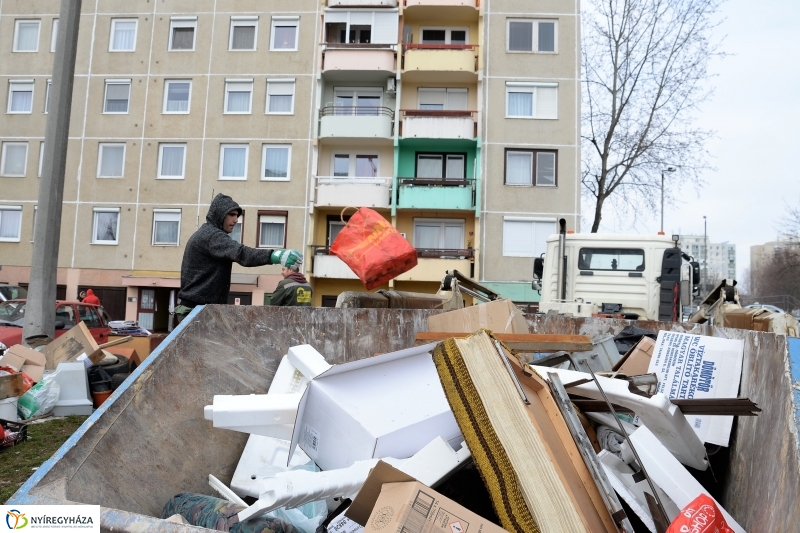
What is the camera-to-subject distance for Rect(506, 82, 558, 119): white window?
23.0m

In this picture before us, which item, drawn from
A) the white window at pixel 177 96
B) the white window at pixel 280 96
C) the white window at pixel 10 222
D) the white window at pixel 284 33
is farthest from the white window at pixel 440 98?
the white window at pixel 10 222

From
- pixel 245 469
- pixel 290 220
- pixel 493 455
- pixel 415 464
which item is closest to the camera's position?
pixel 493 455

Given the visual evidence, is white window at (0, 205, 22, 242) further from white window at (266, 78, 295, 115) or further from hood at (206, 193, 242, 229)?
hood at (206, 193, 242, 229)

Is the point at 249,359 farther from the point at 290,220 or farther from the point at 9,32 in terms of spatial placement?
the point at 9,32

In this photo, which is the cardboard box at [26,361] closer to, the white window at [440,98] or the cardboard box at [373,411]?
the cardboard box at [373,411]

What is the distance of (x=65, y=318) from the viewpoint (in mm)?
11312

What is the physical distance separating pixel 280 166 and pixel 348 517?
22467 millimetres

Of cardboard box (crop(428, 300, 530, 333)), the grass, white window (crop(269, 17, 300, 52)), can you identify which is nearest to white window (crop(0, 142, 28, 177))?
white window (crop(269, 17, 300, 52))

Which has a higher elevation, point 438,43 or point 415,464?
point 438,43

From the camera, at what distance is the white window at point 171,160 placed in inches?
925

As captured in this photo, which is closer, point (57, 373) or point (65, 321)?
point (57, 373)

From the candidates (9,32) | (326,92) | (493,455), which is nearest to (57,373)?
(493,455)

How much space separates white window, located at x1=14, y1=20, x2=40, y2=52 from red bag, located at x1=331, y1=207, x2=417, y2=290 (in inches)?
999

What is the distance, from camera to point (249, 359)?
3.11 meters
